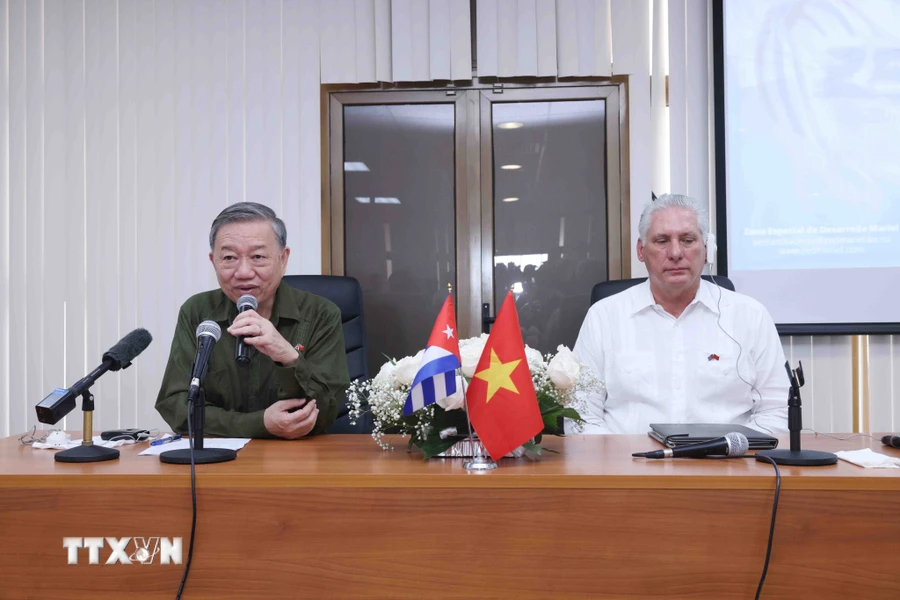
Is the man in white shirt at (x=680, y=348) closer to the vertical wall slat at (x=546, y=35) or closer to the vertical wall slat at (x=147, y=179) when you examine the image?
the vertical wall slat at (x=546, y=35)

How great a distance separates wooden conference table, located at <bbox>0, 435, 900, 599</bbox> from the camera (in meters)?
1.21

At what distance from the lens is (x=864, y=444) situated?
1.60 m

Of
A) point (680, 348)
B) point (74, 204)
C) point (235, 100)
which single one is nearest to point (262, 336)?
point (680, 348)

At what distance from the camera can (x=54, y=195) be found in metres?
3.43

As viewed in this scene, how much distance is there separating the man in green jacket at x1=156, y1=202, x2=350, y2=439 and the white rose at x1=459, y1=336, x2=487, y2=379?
50cm

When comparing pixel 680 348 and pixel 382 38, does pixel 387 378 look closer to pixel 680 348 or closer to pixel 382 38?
pixel 680 348

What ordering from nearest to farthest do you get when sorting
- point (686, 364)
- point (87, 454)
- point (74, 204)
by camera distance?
point (87, 454), point (686, 364), point (74, 204)

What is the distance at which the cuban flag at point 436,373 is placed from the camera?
1352mm

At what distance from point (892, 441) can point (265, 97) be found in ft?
9.10

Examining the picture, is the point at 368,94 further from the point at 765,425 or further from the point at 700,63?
the point at 765,425

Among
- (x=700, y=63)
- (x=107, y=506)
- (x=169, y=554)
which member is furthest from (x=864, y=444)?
(x=700, y=63)

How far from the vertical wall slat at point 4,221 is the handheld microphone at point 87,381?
2297 millimetres

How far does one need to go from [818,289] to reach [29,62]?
3.62 m

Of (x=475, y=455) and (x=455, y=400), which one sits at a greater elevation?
(x=455, y=400)
